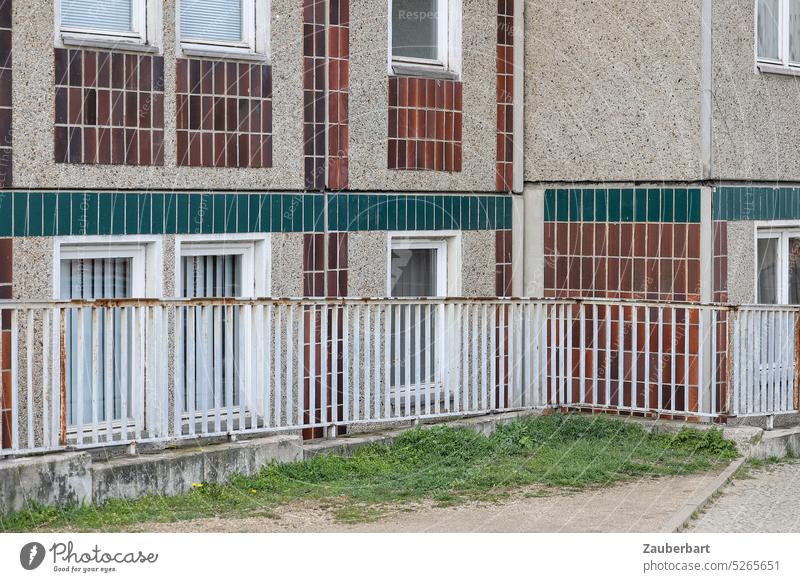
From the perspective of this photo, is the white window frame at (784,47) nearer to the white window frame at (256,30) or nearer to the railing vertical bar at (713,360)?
the railing vertical bar at (713,360)

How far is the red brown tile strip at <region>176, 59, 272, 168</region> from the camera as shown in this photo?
34.1 ft

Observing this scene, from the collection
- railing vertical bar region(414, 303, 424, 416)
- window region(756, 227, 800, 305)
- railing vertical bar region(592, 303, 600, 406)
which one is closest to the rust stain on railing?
railing vertical bar region(414, 303, 424, 416)

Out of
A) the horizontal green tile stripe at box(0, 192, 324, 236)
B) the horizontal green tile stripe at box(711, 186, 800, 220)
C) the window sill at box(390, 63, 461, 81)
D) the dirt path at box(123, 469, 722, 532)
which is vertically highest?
the window sill at box(390, 63, 461, 81)

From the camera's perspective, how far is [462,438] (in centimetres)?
1094

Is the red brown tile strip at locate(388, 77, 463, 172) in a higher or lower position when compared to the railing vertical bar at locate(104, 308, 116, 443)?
higher

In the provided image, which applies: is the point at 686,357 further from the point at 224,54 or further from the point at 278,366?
the point at 224,54

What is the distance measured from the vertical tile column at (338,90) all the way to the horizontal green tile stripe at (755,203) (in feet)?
10.5

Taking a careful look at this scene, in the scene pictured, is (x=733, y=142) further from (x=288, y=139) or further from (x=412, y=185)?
(x=288, y=139)

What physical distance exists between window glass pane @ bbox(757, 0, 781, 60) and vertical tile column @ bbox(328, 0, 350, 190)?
3.90m

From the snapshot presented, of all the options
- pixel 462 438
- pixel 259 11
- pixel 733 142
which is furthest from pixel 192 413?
pixel 733 142

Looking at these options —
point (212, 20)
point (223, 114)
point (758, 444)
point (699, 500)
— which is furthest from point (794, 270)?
point (212, 20)

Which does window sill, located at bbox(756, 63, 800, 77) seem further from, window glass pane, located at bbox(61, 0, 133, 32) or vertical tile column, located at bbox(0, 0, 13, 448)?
vertical tile column, located at bbox(0, 0, 13, 448)

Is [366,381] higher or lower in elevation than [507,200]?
lower
